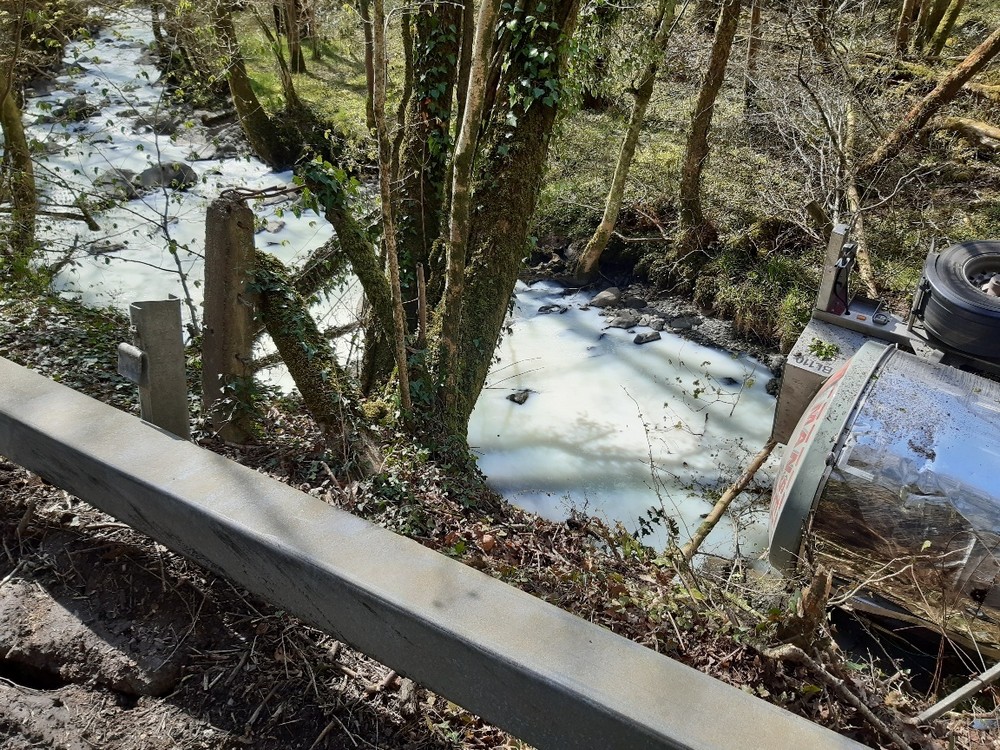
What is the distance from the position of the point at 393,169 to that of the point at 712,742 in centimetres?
597

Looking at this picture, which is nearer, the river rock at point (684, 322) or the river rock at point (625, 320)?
the river rock at point (684, 322)

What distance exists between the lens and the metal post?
2.78 meters

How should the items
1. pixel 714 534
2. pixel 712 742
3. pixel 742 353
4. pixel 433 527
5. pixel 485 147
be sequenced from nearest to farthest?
pixel 712 742 < pixel 433 527 < pixel 485 147 < pixel 714 534 < pixel 742 353

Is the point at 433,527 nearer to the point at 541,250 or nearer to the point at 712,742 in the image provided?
the point at 712,742

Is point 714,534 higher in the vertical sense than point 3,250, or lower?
lower

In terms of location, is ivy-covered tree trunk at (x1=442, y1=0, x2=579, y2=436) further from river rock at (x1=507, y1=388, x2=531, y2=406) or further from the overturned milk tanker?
river rock at (x1=507, y1=388, x2=531, y2=406)

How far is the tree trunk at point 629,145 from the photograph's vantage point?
30.8ft

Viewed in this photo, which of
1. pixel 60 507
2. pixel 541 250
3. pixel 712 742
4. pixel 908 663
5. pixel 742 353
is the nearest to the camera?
pixel 712 742

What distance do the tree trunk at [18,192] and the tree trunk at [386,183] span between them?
382 cm

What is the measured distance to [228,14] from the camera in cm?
1070

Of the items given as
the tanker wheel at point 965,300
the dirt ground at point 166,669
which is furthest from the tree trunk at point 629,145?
the dirt ground at point 166,669

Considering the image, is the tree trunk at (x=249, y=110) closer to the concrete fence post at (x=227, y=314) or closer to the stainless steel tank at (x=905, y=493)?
the concrete fence post at (x=227, y=314)

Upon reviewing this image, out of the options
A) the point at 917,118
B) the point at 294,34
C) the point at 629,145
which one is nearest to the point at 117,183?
the point at 629,145

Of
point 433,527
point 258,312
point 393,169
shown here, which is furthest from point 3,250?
point 433,527
